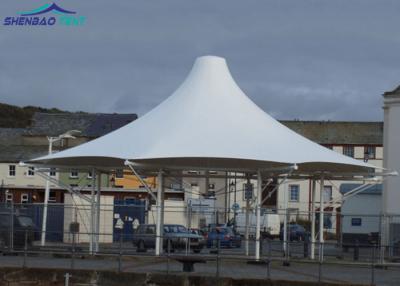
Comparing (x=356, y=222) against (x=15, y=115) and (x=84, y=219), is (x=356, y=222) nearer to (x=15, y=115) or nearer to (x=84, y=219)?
(x=84, y=219)

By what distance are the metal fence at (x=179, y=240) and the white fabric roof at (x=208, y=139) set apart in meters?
1.94


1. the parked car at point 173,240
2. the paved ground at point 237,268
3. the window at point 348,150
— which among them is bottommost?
the paved ground at point 237,268

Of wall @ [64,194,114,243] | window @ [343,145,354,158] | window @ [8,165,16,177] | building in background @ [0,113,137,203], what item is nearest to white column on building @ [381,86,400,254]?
wall @ [64,194,114,243]

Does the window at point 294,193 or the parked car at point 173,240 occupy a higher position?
the window at point 294,193

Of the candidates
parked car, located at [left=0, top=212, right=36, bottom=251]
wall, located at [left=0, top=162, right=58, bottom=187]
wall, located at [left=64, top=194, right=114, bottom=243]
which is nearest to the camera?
parked car, located at [left=0, top=212, right=36, bottom=251]

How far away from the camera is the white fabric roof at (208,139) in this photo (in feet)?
103

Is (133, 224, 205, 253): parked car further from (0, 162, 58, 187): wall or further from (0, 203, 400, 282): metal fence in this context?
(0, 162, 58, 187): wall

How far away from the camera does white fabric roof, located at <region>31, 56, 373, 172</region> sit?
31359 mm

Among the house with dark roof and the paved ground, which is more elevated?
the house with dark roof

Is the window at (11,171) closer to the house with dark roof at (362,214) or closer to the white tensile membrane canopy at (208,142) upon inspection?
the house with dark roof at (362,214)

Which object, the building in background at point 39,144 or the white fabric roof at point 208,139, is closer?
the white fabric roof at point 208,139

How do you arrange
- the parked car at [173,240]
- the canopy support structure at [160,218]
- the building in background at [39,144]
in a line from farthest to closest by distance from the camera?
the building in background at [39,144], the parked car at [173,240], the canopy support structure at [160,218]

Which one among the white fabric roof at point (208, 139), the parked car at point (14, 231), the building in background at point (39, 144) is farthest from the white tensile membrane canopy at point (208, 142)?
the building in background at point (39, 144)

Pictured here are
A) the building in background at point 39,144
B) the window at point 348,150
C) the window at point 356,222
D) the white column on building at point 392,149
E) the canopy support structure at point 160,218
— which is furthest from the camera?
the window at point 348,150
